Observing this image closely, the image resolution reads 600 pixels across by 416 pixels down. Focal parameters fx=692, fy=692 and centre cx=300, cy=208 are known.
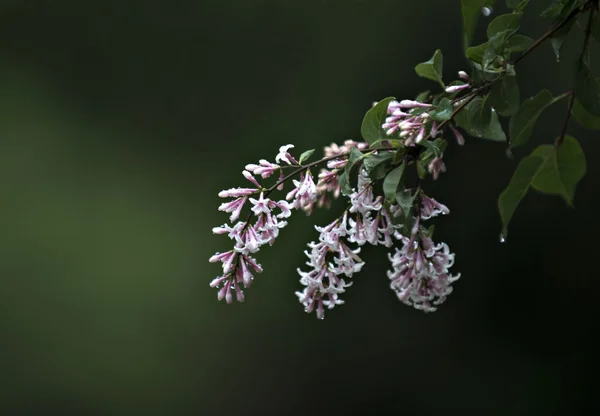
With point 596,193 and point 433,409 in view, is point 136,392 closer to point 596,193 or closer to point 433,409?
point 433,409

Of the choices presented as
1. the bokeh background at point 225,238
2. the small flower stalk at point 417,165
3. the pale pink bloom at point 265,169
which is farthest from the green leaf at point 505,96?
the bokeh background at point 225,238

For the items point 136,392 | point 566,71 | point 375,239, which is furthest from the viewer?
point 136,392

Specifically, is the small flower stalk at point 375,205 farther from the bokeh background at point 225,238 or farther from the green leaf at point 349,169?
the bokeh background at point 225,238

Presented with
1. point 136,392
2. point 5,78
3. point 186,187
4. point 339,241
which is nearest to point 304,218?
point 186,187

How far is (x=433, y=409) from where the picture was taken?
215cm

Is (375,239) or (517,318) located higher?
(517,318)

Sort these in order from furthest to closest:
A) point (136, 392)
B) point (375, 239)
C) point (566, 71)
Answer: point (136, 392) < point (566, 71) < point (375, 239)

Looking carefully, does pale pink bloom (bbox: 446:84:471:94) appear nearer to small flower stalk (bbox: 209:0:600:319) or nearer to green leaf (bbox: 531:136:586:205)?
small flower stalk (bbox: 209:0:600:319)

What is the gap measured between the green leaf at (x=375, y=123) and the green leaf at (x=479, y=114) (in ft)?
0.24

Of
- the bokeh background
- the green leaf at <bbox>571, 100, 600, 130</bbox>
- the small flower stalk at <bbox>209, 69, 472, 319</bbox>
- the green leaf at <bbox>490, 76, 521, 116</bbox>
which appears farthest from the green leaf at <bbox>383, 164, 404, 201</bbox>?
the bokeh background

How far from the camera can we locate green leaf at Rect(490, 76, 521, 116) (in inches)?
23.1

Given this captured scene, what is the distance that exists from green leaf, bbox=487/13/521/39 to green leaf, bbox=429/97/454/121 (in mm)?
76

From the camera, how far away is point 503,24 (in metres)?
0.60

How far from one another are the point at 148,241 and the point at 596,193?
4.55 ft
